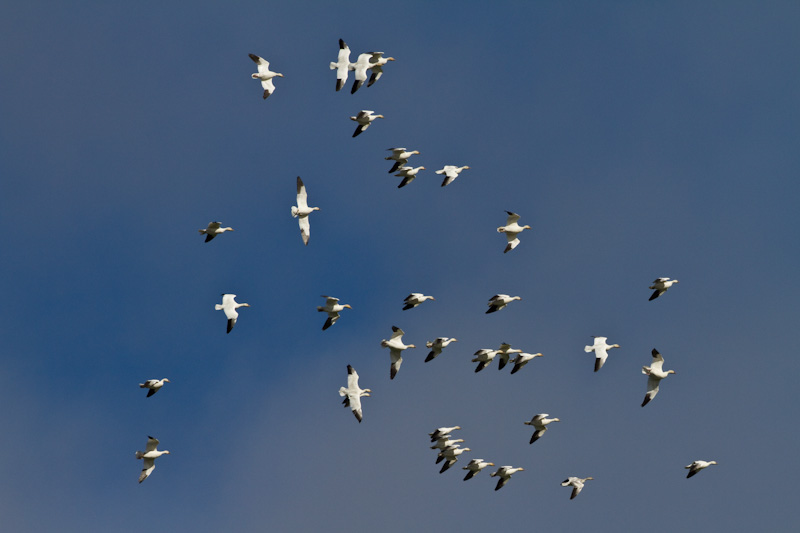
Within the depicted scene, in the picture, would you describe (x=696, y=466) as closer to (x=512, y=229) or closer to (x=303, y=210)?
(x=512, y=229)

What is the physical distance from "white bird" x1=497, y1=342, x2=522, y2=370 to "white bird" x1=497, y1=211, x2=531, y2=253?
3775mm

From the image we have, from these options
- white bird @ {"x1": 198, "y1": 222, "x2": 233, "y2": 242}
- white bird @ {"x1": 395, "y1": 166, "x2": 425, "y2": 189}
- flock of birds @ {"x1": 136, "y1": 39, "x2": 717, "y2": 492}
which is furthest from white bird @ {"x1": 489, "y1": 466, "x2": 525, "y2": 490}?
white bird @ {"x1": 198, "y1": 222, "x2": 233, "y2": 242}

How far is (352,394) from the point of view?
55062 mm

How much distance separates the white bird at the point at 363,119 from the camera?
5606 centimetres

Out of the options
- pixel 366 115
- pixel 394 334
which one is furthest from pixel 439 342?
pixel 366 115

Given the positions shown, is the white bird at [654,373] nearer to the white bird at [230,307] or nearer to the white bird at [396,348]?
the white bird at [396,348]

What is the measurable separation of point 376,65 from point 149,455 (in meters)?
16.4

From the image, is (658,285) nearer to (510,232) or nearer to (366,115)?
(510,232)

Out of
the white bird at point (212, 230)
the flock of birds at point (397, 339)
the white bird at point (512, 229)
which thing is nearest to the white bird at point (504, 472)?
the flock of birds at point (397, 339)

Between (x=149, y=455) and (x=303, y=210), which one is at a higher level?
(x=303, y=210)

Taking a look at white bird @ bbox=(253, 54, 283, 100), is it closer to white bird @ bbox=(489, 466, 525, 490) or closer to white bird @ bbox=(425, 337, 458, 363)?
white bird @ bbox=(425, 337, 458, 363)

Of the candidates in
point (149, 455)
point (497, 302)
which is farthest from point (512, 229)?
point (149, 455)

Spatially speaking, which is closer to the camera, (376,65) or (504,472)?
(376,65)

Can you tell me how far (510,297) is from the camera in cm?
5728
